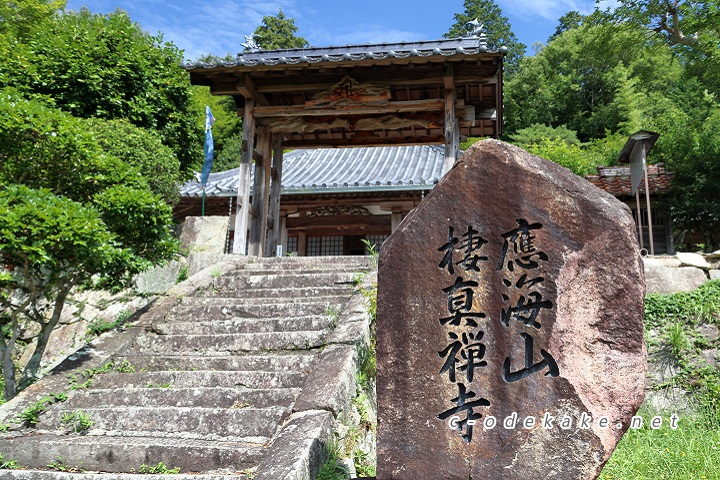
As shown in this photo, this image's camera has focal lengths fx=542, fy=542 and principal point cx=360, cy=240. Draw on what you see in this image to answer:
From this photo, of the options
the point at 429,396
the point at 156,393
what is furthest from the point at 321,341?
the point at 429,396

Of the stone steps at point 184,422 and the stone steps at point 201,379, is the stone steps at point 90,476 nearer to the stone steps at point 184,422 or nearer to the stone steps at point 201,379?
the stone steps at point 184,422

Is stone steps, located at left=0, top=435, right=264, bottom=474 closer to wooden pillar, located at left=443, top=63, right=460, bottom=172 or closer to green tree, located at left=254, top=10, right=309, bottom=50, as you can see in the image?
wooden pillar, located at left=443, top=63, right=460, bottom=172

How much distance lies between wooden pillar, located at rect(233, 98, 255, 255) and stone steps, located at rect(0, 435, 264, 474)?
487 centimetres

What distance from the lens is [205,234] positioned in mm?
9625

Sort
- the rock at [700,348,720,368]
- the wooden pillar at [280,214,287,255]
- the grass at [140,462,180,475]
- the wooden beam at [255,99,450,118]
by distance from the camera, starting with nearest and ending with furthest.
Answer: the grass at [140,462,180,475] → the rock at [700,348,720,368] → the wooden beam at [255,99,450,118] → the wooden pillar at [280,214,287,255]

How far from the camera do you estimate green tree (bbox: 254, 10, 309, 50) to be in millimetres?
34625

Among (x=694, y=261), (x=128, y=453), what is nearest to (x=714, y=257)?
(x=694, y=261)

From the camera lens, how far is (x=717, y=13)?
13391 mm

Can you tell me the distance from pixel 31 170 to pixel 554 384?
6.19 metres

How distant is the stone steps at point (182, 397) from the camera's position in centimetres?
423

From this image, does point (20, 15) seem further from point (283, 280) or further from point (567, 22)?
point (567, 22)

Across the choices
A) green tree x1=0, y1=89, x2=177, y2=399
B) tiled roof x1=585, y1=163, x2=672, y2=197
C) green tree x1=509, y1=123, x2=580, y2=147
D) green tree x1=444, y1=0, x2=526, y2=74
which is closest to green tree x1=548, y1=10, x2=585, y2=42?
green tree x1=444, y1=0, x2=526, y2=74

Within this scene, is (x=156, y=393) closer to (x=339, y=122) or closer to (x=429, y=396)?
(x=429, y=396)

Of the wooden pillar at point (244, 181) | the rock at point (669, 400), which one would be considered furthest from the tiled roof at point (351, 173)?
the rock at point (669, 400)
